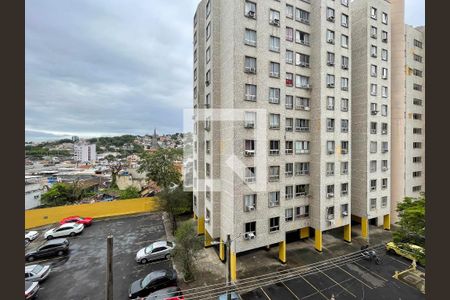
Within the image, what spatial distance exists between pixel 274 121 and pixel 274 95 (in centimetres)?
240

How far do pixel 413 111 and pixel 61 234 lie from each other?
49.0m

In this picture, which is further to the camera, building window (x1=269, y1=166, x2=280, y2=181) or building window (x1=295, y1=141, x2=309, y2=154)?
building window (x1=295, y1=141, x2=309, y2=154)

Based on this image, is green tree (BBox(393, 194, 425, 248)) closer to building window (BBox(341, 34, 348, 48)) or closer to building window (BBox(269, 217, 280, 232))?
Result: building window (BBox(269, 217, 280, 232))

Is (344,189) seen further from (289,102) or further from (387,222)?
(289,102)

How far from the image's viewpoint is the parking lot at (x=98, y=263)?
15.1 metres

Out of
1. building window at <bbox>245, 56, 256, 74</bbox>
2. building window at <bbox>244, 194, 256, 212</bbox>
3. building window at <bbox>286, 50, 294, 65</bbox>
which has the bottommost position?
building window at <bbox>244, 194, 256, 212</bbox>

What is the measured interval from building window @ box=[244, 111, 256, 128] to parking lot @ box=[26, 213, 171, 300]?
14.7m

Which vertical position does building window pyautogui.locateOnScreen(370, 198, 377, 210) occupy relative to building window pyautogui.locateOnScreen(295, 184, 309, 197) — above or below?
below

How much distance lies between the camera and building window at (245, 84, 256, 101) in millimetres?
17267

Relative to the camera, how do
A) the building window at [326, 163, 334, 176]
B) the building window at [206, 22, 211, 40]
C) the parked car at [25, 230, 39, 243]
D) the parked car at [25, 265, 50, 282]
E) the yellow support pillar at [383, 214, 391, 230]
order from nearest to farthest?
1. the parked car at [25, 265, 50, 282]
2. the building window at [206, 22, 211, 40]
3. the building window at [326, 163, 334, 176]
4. the parked car at [25, 230, 39, 243]
5. the yellow support pillar at [383, 214, 391, 230]

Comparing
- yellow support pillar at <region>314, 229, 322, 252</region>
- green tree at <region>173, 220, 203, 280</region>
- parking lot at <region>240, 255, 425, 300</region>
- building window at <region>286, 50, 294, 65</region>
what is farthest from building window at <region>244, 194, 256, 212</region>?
building window at <region>286, 50, 294, 65</region>

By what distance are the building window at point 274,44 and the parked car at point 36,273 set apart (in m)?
27.0

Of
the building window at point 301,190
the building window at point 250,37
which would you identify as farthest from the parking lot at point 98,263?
the building window at point 250,37

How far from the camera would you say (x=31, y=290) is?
14.0 meters
